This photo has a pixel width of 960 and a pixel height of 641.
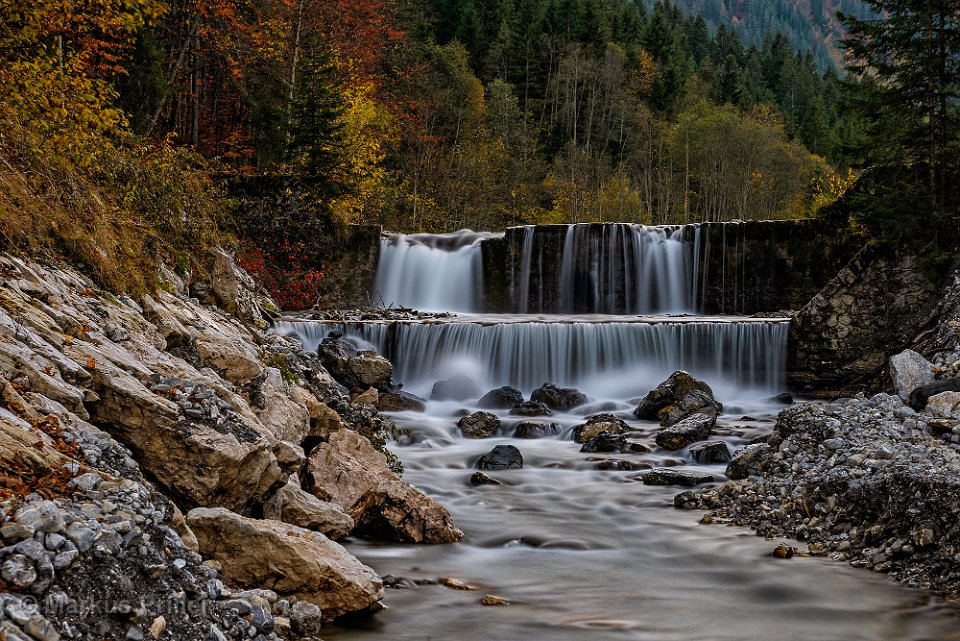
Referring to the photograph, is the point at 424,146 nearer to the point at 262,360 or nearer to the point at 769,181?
the point at 769,181

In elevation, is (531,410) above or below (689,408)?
below

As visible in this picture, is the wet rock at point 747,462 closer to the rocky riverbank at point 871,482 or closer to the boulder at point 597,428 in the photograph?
the rocky riverbank at point 871,482

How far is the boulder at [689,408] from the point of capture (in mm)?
12773

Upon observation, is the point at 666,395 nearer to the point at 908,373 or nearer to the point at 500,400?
the point at 500,400

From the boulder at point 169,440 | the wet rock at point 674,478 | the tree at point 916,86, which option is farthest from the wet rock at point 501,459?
the tree at point 916,86

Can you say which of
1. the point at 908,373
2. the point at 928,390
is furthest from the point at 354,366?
the point at 928,390

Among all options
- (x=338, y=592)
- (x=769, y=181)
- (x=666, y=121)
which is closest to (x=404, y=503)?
(x=338, y=592)

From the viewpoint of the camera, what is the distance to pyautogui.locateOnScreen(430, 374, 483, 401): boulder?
15.9 m

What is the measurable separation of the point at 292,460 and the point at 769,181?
45436 mm

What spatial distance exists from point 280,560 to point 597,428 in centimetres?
818

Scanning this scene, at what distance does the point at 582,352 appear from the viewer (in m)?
17.7

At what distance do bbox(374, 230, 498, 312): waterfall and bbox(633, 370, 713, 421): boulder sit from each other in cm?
1126

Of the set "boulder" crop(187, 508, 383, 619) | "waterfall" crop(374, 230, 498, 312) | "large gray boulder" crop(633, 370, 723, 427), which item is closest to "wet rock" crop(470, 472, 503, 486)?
"large gray boulder" crop(633, 370, 723, 427)

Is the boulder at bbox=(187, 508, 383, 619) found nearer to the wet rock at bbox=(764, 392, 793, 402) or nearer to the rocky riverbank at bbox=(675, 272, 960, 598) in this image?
the rocky riverbank at bbox=(675, 272, 960, 598)
